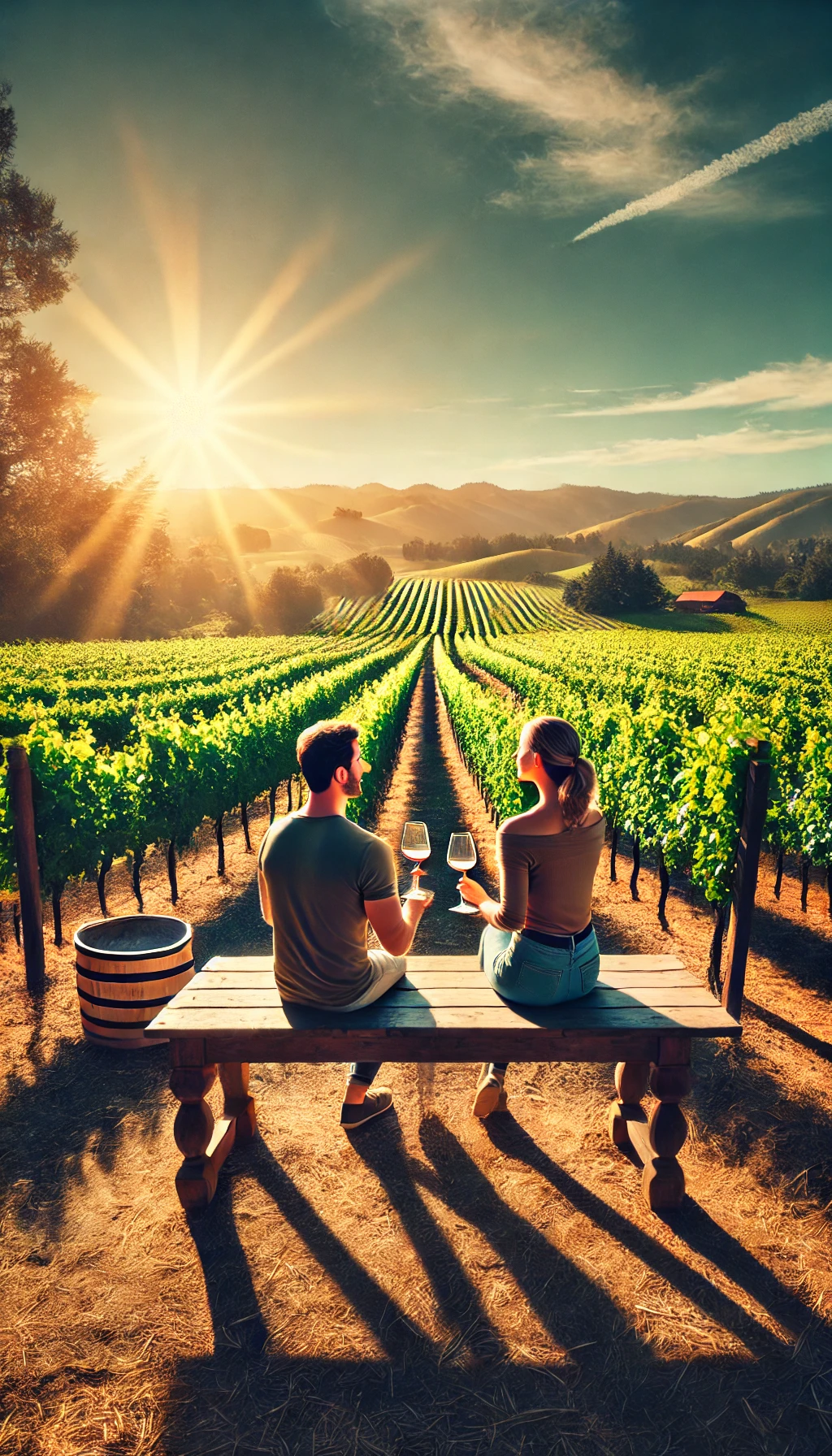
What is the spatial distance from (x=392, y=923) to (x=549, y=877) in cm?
74

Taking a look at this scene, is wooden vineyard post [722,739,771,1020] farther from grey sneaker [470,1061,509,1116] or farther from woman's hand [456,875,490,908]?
woman's hand [456,875,490,908]

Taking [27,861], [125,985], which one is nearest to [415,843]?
[125,985]

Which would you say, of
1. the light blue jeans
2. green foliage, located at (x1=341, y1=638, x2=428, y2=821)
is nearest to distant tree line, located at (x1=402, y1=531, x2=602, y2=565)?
green foliage, located at (x1=341, y1=638, x2=428, y2=821)

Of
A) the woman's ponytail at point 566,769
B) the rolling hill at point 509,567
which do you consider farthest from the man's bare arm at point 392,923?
the rolling hill at point 509,567

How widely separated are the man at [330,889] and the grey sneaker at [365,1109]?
1024 millimetres

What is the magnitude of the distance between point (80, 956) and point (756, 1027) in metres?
4.86

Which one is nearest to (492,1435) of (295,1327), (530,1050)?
(295,1327)

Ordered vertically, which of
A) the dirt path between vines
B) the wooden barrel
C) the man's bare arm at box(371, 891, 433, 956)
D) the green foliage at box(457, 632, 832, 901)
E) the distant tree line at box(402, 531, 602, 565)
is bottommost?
the dirt path between vines

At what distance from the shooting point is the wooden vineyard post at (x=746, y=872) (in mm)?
4785

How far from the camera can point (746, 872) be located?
4941mm

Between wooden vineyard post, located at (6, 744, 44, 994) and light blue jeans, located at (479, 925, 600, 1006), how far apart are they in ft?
13.5

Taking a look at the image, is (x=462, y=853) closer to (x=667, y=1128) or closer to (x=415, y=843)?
(x=415, y=843)

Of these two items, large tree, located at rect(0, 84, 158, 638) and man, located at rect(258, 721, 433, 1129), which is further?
large tree, located at rect(0, 84, 158, 638)

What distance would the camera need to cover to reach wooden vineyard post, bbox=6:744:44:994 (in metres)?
5.59
